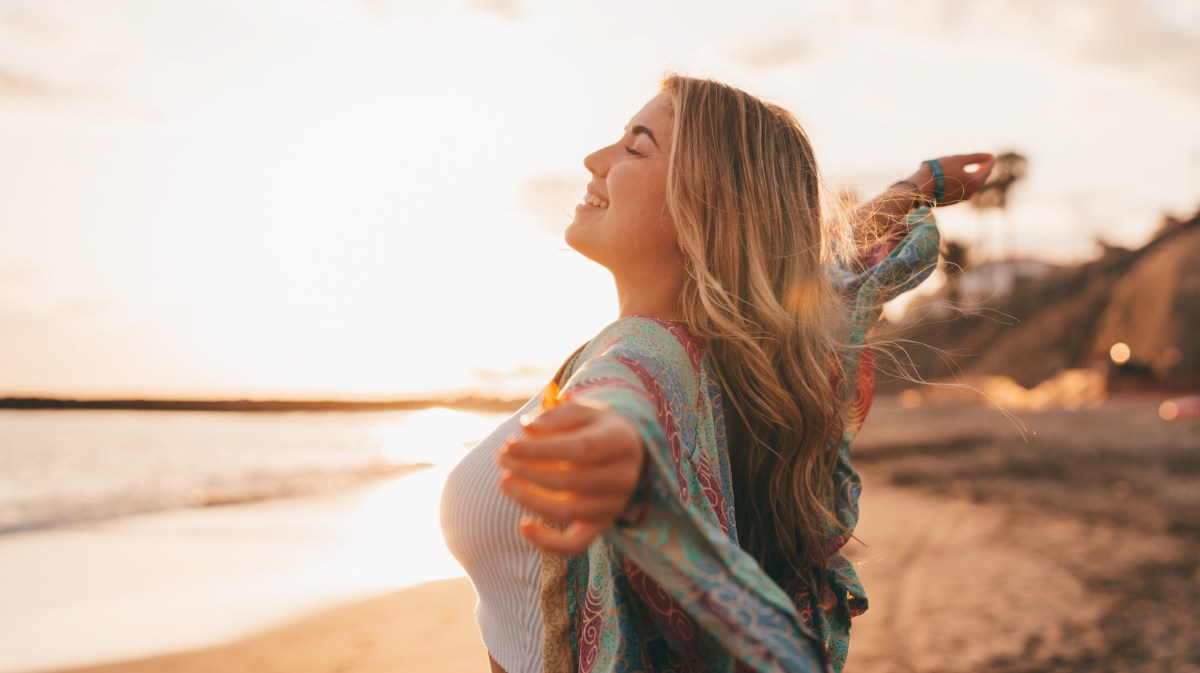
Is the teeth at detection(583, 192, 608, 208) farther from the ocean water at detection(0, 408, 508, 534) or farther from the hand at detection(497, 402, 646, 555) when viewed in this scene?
the ocean water at detection(0, 408, 508, 534)

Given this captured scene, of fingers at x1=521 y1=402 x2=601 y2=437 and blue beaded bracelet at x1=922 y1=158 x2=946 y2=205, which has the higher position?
fingers at x1=521 y1=402 x2=601 y2=437

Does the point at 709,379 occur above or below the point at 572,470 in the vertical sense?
below

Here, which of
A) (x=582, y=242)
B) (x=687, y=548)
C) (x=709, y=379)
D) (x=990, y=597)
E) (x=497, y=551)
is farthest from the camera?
(x=990, y=597)

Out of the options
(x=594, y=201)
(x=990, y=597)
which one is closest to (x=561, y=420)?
(x=594, y=201)

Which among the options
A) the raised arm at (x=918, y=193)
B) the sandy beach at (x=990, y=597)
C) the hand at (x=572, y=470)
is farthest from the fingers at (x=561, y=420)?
the raised arm at (x=918, y=193)

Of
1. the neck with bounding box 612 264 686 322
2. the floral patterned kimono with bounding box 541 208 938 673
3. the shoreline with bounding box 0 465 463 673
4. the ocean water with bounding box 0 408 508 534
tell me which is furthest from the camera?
the ocean water with bounding box 0 408 508 534

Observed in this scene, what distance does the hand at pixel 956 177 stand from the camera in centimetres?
248

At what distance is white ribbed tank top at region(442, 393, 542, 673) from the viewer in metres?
1.82

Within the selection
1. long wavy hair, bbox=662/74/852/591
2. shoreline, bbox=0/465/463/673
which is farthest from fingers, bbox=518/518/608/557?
shoreline, bbox=0/465/463/673

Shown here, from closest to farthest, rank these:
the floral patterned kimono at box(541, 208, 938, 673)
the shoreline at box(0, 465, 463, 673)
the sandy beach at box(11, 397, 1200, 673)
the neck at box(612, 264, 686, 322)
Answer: the floral patterned kimono at box(541, 208, 938, 673) < the neck at box(612, 264, 686, 322) < the sandy beach at box(11, 397, 1200, 673) < the shoreline at box(0, 465, 463, 673)

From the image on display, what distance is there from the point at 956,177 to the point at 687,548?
1.73 metres

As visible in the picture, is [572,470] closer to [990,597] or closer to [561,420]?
[561,420]

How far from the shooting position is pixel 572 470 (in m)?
1.05

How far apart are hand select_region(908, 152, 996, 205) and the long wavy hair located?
27.3 inches
